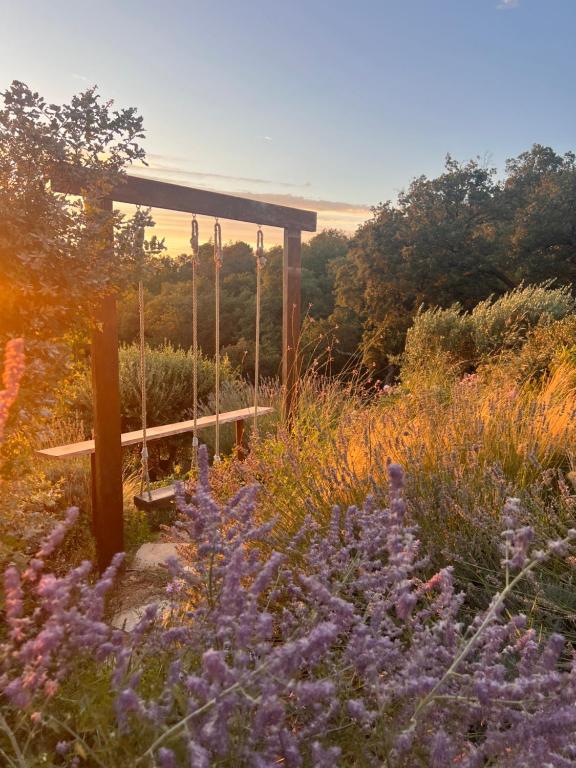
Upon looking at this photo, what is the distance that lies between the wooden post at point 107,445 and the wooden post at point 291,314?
1.64 m

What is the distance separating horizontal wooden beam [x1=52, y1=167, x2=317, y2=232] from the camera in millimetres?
2730

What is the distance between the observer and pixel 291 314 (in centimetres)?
489

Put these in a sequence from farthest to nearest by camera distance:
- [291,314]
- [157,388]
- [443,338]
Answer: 1. [443,338]
2. [157,388]
3. [291,314]

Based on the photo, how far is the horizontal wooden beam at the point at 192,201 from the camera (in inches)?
107

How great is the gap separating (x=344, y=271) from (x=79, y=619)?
69.3 ft

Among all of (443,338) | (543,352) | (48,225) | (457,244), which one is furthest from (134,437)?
(457,244)

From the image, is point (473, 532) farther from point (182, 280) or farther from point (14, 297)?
point (182, 280)

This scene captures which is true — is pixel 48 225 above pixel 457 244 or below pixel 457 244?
below

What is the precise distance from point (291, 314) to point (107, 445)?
2.00 m

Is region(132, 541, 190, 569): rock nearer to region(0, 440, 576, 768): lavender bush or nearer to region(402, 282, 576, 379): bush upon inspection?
region(0, 440, 576, 768): lavender bush

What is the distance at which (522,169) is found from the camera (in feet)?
71.1

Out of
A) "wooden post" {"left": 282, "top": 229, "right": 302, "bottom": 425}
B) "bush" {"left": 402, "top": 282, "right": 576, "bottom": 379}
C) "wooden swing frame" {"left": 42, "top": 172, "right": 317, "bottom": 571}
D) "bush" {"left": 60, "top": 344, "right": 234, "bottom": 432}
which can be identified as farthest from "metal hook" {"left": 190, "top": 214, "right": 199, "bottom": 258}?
"bush" {"left": 402, "top": 282, "right": 576, "bottom": 379}

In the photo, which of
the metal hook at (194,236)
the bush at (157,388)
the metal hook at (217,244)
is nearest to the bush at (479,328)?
the bush at (157,388)

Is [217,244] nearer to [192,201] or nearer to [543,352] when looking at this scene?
[192,201]
